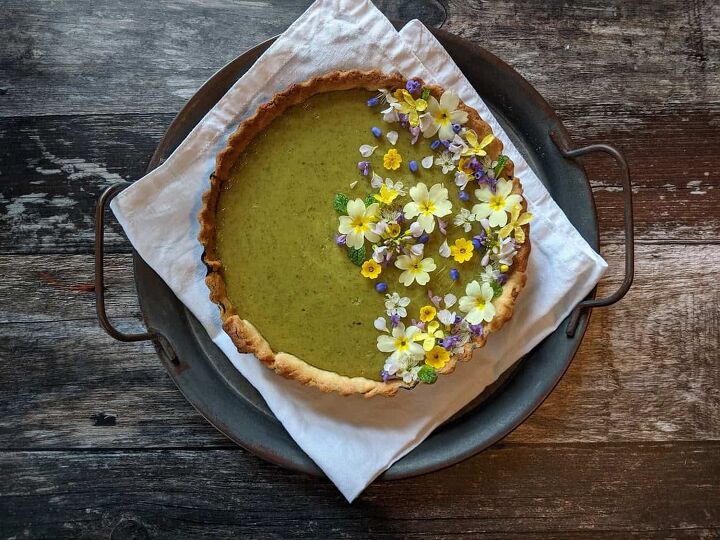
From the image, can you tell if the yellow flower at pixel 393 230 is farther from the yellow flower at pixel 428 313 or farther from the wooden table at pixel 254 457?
the wooden table at pixel 254 457

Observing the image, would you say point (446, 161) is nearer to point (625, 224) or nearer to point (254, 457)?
point (625, 224)

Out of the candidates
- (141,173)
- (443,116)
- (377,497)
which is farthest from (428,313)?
(141,173)

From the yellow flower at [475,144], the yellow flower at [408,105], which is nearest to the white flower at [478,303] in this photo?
the yellow flower at [475,144]

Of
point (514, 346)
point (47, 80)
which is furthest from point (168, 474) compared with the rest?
point (47, 80)

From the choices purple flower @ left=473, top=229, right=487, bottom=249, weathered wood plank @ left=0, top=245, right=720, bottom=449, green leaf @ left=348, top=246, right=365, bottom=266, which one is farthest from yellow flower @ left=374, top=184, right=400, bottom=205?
weathered wood plank @ left=0, top=245, right=720, bottom=449

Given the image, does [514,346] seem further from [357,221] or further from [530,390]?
[357,221]

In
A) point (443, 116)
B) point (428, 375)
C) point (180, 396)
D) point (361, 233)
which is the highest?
point (443, 116)
